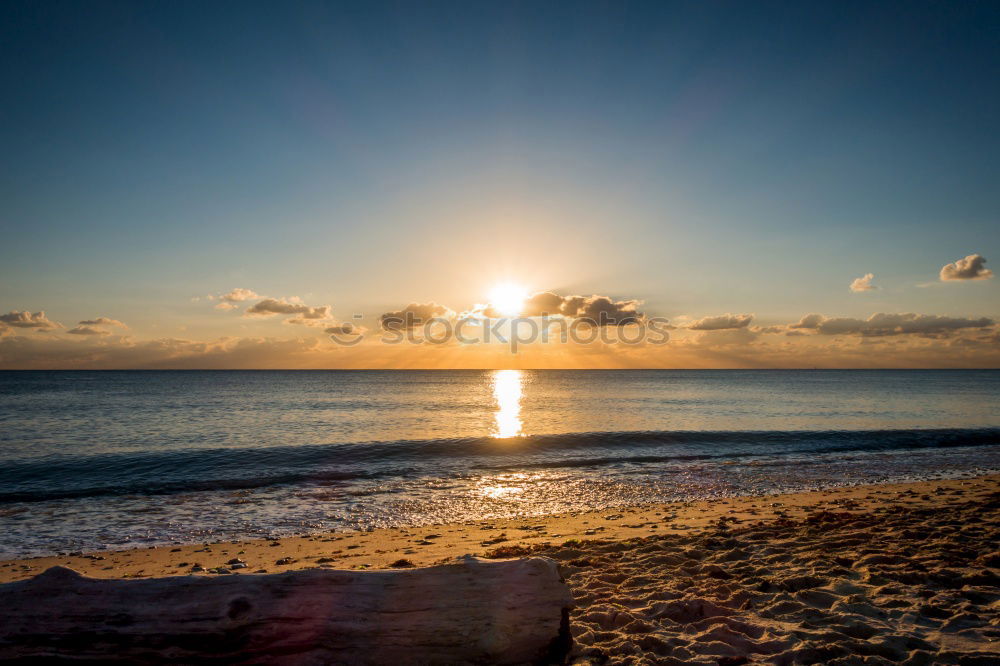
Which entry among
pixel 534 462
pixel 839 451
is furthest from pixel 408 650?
pixel 839 451

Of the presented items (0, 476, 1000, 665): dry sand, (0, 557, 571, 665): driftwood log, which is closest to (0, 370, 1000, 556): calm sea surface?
(0, 476, 1000, 665): dry sand

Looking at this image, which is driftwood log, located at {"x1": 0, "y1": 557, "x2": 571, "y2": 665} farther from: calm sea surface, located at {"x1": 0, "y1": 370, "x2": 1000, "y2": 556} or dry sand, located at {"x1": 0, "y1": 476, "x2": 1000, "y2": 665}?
calm sea surface, located at {"x1": 0, "y1": 370, "x2": 1000, "y2": 556}

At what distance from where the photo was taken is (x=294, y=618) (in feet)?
15.0

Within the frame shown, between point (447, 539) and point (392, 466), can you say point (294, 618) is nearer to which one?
point (447, 539)

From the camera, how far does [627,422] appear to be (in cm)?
3722

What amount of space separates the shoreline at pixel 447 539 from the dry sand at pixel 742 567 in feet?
0.18

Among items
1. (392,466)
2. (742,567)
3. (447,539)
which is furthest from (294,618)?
(392,466)

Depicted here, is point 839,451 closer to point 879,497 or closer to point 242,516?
point 879,497

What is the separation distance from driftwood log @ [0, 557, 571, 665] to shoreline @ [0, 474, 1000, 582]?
3598mm

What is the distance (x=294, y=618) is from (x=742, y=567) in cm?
611

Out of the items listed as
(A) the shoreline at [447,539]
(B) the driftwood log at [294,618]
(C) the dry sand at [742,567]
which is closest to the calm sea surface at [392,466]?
(A) the shoreline at [447,539]

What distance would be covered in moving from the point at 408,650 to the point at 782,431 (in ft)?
107

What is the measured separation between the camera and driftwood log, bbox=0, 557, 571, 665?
438cm

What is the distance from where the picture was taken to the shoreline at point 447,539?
927 centimetres
